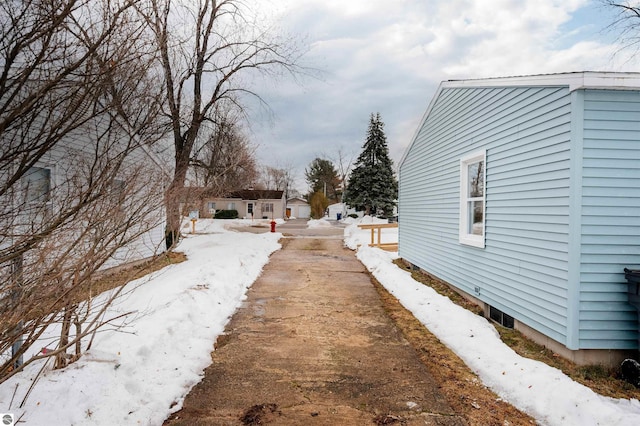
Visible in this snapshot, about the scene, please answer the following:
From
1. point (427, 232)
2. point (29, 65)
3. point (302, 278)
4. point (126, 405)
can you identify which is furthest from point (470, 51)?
point (126, 405)

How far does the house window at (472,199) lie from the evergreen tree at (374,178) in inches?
1069

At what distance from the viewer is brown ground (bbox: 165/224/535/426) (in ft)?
9.36

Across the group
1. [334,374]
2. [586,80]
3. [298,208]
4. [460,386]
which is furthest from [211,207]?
[586,80]

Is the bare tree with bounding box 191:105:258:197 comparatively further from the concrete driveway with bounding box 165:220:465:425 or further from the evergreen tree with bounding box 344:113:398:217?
the evergreen tree with bounding box 344:113:398:217

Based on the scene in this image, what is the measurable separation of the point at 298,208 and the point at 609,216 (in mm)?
60125

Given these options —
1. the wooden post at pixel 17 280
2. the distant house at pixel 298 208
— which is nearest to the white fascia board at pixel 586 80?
the wooden post at pixel 17 280

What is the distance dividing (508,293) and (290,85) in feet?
41.8

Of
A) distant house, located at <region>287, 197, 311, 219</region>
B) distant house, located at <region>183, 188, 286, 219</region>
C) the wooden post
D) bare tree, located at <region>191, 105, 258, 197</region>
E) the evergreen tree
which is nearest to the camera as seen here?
the wooden post

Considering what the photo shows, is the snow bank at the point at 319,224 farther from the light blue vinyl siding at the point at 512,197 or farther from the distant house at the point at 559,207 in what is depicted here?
the distant house at the point at 559,207

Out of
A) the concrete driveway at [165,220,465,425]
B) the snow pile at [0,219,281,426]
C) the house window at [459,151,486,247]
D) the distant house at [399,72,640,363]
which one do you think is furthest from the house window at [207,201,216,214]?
the distant house at [399,72,640,363]

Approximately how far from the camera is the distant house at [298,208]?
62888 millimetres

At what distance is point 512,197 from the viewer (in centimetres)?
511

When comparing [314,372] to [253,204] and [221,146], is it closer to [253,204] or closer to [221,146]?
[221,146]

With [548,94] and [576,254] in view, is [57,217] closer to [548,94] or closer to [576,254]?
[576,254]
